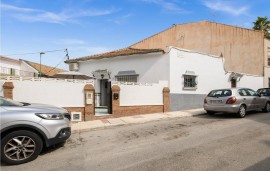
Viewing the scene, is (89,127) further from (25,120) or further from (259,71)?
(259,71)

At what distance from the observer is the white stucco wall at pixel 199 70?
14694 mm

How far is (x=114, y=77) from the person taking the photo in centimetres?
1627

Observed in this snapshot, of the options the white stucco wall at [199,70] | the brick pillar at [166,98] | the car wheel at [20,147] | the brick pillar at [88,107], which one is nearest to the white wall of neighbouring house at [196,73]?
the white stucco wall at [199,70]

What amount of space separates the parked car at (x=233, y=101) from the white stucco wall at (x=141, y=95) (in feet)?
9.17

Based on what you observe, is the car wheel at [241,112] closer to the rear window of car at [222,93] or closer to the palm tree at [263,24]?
the rear window of car at [222,93]

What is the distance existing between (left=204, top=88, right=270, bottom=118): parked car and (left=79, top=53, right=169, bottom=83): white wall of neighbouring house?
10.9 ft

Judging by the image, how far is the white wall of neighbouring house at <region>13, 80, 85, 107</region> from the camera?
30.9 ft

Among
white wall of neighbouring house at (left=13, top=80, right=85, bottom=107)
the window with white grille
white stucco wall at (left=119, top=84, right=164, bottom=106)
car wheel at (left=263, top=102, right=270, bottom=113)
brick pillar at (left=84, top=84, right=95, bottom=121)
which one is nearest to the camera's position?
white wall of neighbouring house at (left=13, top=80, right=85, bottom=107)

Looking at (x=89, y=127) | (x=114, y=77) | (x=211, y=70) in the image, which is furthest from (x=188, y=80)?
(x=89, y=127)

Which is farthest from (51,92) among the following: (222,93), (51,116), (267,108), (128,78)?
(267,108)

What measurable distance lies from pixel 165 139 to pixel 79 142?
2.59m

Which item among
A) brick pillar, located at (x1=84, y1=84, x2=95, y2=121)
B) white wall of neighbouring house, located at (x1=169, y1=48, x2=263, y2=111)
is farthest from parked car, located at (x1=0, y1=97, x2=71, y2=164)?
white wall of neighbouring house, located at (x1=169, y1=48, x2=263, y2=111)

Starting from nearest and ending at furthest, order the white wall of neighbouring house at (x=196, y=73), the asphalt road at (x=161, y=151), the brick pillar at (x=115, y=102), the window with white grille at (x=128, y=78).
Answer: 1. the asphalt road at (x=161, y=151)
2. the brick pillar at (x=115, y=102)
3. the white wall of neighbouring house at (x=196, y=73)
4. the window with white grille at (x=128, y=78)

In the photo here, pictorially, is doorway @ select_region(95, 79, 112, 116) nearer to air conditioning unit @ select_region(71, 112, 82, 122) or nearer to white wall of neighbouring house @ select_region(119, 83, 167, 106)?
white wall of neighbouring house @ select_region(119, 83, 167, 106)
